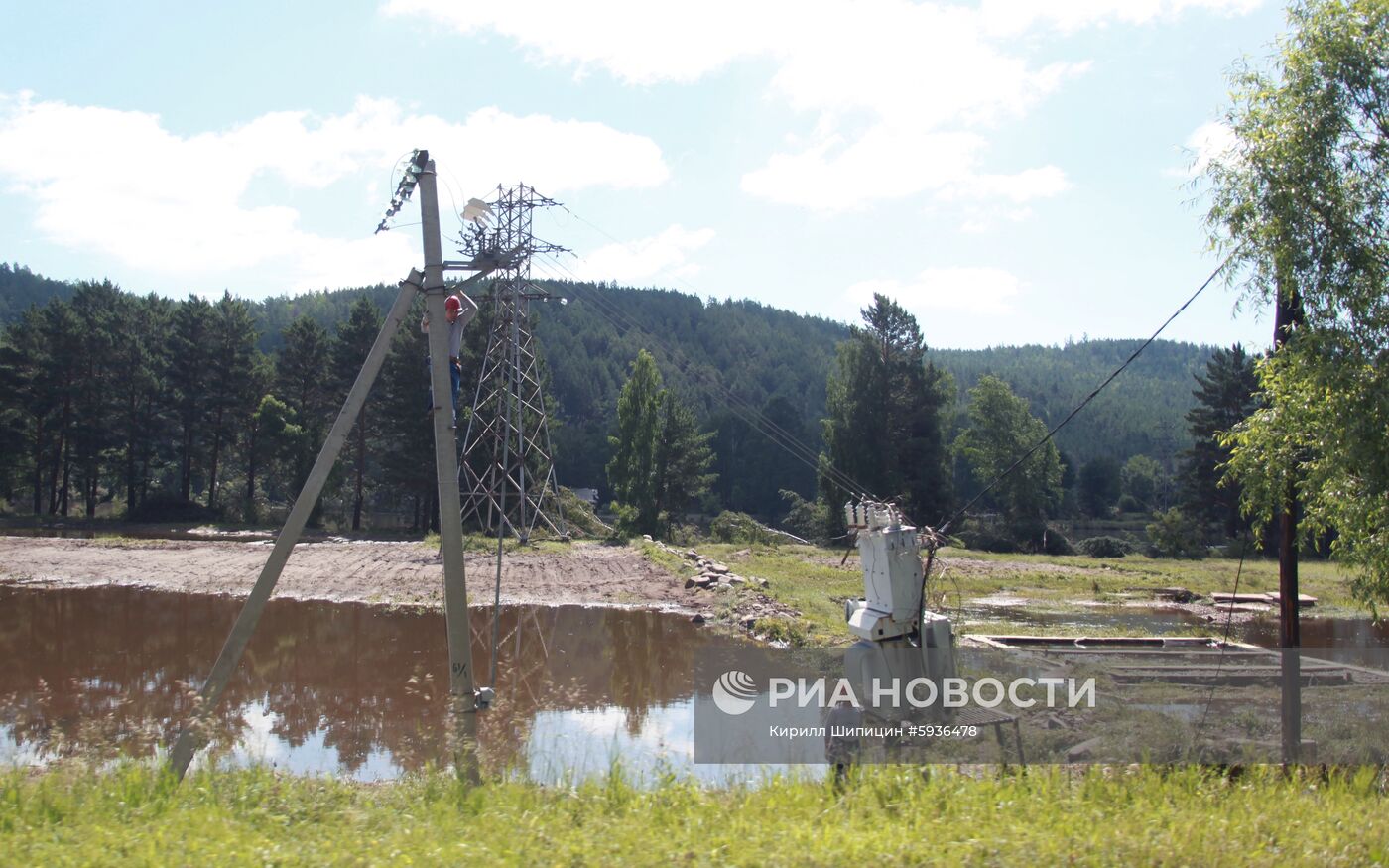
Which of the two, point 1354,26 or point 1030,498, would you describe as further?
point 1030,498

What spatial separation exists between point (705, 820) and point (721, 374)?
138493mm

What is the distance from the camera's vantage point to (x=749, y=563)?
122 ft

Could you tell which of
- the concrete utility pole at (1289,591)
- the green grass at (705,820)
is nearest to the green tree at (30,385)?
the green grass at (705,820)

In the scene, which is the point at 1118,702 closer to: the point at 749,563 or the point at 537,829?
the point at 537,829

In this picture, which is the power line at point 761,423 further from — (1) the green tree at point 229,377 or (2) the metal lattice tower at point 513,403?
(1) the green tree at point 229,377

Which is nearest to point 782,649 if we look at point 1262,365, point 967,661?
point 967,661

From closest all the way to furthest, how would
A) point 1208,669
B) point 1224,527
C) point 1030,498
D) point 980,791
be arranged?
point 980,791 < point 1208,669 < point 1224,527 < point 1030,498

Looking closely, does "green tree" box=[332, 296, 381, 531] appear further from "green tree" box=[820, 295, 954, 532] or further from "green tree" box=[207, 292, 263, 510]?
"green tree" box=[820, 295, 954, 532]

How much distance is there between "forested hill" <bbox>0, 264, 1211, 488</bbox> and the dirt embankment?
183 feet

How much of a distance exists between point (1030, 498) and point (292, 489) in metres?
49.0

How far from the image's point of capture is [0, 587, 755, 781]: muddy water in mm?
11062

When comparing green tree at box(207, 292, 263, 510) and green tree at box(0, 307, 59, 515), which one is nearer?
green tree at box(0, 307, 59, 515)

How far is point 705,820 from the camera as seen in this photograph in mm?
6574

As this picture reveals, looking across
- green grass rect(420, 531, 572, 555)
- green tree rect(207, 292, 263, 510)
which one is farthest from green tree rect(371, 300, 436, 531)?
green grass rect(420, 531, 572, 555)
